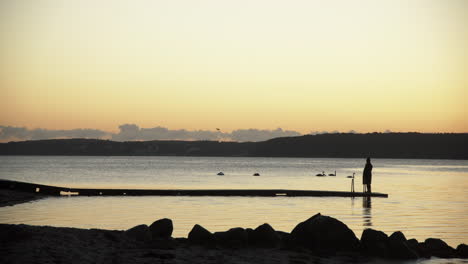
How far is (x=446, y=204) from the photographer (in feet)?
137

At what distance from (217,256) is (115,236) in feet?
11.1

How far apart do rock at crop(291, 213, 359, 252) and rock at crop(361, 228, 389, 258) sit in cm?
29

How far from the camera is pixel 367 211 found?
34.9 m

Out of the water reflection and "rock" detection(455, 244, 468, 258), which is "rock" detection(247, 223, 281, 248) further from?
the water reflection

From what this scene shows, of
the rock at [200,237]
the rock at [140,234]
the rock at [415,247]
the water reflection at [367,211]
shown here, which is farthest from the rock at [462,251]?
the rock at [140,234]

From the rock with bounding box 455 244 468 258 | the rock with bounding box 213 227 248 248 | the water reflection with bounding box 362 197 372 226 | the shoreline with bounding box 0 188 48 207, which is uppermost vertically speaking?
the rock with bounding box 213 227 248 248

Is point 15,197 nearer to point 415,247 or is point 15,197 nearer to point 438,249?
point 415,247

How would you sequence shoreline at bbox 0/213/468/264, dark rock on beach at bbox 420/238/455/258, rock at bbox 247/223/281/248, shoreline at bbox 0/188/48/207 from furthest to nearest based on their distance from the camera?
shoreline at bbox 0/188/48/207, rock at bbox 247/223/281/248, dark rock on beach at bbox 420/238/455/258, shoreline at bbox 0/213/468/264

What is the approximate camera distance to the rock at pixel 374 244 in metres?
19.7

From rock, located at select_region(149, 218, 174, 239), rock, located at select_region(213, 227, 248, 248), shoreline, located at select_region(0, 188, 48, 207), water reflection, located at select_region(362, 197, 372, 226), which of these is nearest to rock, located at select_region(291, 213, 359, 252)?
rock, located at select_region(213, 227, 248, 248)

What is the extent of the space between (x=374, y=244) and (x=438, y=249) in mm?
2261

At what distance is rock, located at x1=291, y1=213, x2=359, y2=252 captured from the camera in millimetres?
20047

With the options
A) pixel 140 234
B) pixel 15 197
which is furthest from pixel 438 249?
pixel 15 197

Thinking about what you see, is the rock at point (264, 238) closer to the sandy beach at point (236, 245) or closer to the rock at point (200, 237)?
the sandy beach at point (236, 245)
